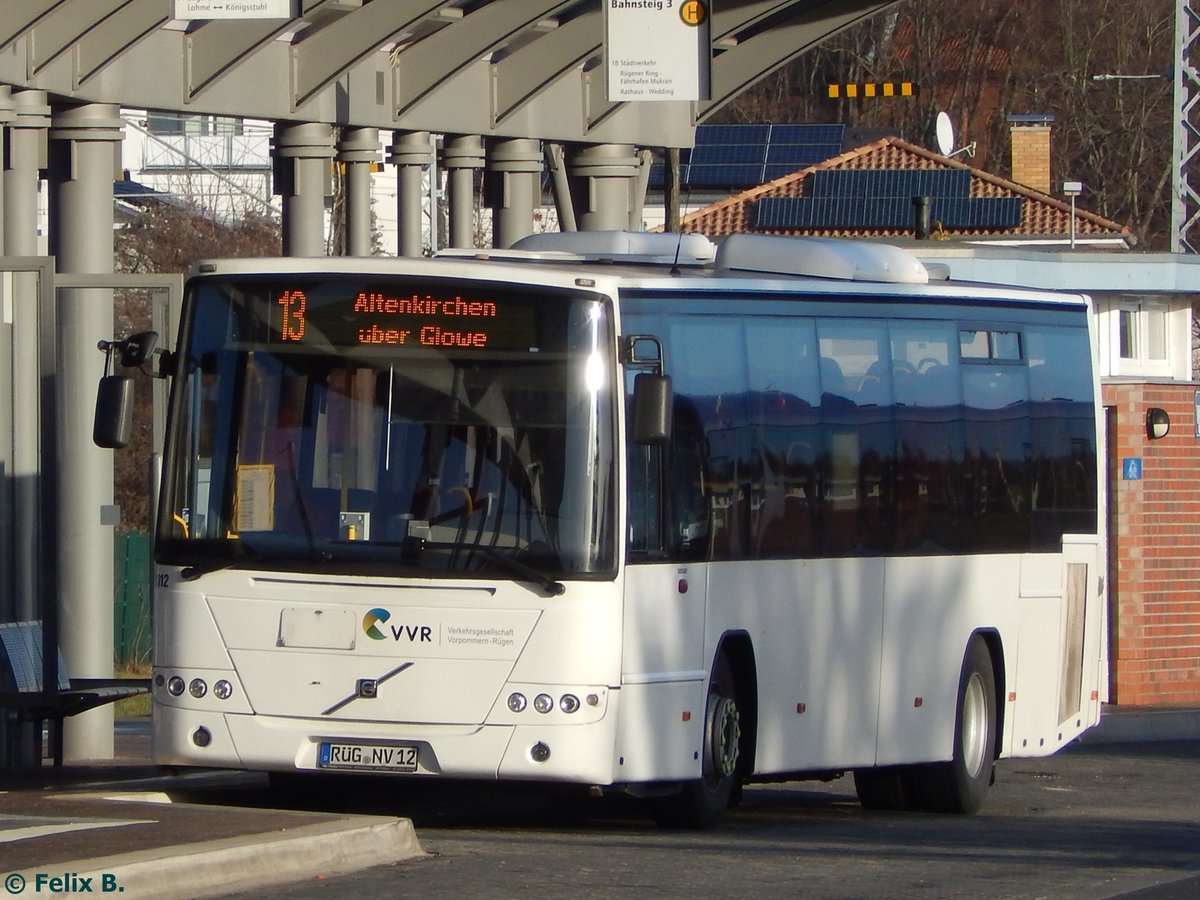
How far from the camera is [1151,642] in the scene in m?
23.8

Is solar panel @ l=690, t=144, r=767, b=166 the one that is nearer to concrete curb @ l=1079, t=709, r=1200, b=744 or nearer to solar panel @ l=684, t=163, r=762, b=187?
solar panel @ l=684, t=163, r=762, b=187

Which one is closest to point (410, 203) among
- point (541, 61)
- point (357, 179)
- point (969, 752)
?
point (357, 179)

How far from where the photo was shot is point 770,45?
65.0 feet

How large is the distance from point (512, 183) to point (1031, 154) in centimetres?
4331

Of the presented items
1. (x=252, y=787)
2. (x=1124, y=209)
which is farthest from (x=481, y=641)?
(x=1124, y=209)

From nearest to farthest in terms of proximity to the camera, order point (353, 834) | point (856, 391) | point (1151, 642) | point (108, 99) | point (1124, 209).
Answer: point (353, 834) → point (856, 391) → point (108, 99) → point (1151, 642) → point (1124, 209)

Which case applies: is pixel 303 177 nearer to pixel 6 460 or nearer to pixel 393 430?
pixel 6 460

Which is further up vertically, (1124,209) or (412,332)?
(1124,209)

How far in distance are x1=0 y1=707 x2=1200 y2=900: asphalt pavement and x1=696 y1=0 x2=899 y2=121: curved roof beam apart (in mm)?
8954

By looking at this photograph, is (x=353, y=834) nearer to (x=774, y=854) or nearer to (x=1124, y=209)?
(x=774, y=854)

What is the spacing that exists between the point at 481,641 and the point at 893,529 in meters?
3.10

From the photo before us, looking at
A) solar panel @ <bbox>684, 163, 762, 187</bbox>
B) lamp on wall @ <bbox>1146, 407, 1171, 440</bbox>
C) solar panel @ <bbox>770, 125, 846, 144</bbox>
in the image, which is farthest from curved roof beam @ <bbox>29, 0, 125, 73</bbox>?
solar panel @ <bbox>770, 125, 846, 144</bbox>

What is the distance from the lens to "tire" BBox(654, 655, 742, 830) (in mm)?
12031

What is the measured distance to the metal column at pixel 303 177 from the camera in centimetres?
1797
